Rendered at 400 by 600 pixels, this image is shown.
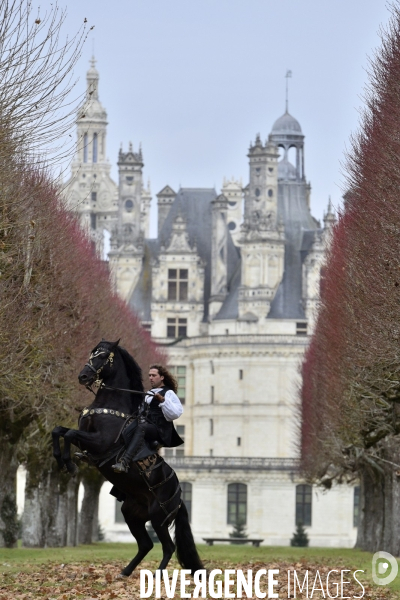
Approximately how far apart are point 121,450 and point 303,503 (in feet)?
272

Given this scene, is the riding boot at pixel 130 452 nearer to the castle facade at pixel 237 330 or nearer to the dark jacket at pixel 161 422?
the dark jacket at pixel 161 422

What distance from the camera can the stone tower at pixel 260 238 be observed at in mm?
104375

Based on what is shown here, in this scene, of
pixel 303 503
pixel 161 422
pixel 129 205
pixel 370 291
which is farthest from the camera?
pixel 129 205

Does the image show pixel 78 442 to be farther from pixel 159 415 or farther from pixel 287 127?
pixel 287 127

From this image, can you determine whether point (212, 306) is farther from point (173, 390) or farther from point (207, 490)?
point (173, 390)

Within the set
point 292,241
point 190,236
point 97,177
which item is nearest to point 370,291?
point 292,241

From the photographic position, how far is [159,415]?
69.2ft

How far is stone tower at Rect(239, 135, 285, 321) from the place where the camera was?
104375mm

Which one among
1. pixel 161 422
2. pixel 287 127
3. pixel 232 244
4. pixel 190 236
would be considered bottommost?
pixel 161 422

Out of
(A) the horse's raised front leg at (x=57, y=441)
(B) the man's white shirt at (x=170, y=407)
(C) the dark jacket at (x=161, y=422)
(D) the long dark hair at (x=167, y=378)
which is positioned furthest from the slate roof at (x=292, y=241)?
(A) the horse's raised front leg at (x=57, y=441)

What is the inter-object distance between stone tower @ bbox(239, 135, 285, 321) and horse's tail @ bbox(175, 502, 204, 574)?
82.5 metres

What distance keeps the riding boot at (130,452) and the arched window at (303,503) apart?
82.1 m

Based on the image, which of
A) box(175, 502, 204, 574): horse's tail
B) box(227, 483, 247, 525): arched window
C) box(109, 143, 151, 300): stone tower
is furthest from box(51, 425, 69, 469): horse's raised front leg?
box(109, 143, 151, 300): stone tower

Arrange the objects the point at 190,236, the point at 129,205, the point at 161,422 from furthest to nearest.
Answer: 1. the point at 190,236
2. the point at 129,205
3. the point at 161,422
